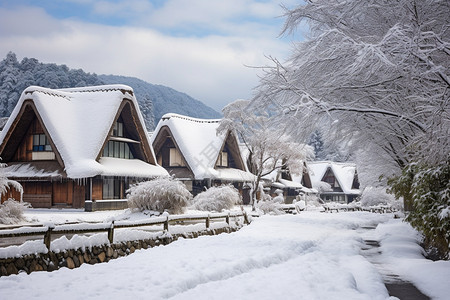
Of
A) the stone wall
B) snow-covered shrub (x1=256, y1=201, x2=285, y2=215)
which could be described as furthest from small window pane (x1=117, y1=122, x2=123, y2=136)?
the stone wall

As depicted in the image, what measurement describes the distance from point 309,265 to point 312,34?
5893 mm

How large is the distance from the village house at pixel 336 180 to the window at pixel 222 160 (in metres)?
27.0

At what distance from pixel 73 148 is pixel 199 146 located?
1213cm

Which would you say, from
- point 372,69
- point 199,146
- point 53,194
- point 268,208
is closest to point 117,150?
point 53,194

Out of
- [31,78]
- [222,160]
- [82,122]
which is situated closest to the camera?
[82,122]

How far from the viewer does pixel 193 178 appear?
32.8 metres

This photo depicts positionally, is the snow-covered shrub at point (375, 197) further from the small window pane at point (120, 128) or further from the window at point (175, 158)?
the small window pane at point (120, 128)

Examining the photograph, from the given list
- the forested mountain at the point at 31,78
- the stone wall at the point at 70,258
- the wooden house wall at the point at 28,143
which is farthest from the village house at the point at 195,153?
the forested mountain at the point at 31,78

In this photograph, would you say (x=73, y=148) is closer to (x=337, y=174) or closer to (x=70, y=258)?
(x=70, y=258)

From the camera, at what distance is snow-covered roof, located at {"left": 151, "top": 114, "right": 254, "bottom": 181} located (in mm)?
32875

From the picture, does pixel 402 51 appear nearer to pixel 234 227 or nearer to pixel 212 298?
pixel 212 298

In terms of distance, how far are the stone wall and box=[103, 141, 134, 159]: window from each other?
50.5ft

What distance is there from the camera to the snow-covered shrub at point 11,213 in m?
15.6

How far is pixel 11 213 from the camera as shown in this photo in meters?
16.3
